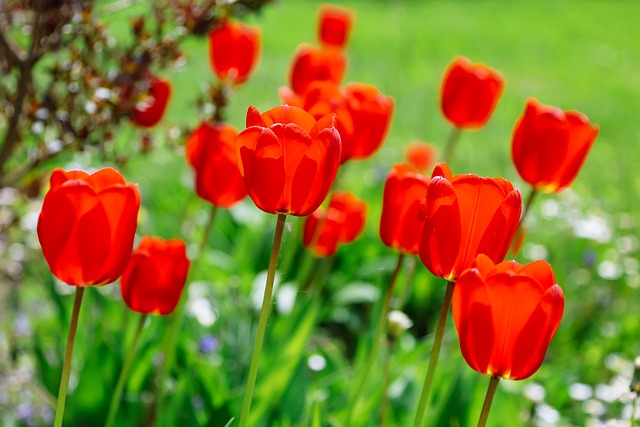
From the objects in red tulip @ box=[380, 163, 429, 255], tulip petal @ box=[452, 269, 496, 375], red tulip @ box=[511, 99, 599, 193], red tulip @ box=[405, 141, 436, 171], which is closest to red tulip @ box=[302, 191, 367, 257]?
red tulip @ box=[511, 99, 599, 193]

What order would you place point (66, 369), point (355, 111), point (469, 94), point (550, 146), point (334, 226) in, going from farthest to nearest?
point (334, 226)
point (469, 94)
point (355, 111)
point (550, 146)
point (66, 369)

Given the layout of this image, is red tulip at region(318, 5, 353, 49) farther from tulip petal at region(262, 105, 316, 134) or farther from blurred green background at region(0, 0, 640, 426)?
tulip petal at region(262, 105, 316, 134)

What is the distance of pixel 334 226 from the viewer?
8.23 feet

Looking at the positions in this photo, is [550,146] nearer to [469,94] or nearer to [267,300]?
[469,94]

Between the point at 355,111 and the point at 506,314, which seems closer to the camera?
the point at 506,314

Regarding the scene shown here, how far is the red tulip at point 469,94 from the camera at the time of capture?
231 centimetres

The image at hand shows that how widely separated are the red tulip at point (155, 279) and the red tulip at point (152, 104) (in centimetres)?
75

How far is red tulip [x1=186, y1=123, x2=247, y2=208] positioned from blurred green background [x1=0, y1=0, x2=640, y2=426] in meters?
0.26

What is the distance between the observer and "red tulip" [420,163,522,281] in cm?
122

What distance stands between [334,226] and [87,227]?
1.28 m

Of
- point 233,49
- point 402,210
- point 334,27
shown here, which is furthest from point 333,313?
point 402,210

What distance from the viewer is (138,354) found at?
2.39m

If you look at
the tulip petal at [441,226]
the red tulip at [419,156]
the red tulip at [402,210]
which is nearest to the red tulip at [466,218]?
the tulip petal at [441,226]

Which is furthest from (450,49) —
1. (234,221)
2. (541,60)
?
(234,221)
